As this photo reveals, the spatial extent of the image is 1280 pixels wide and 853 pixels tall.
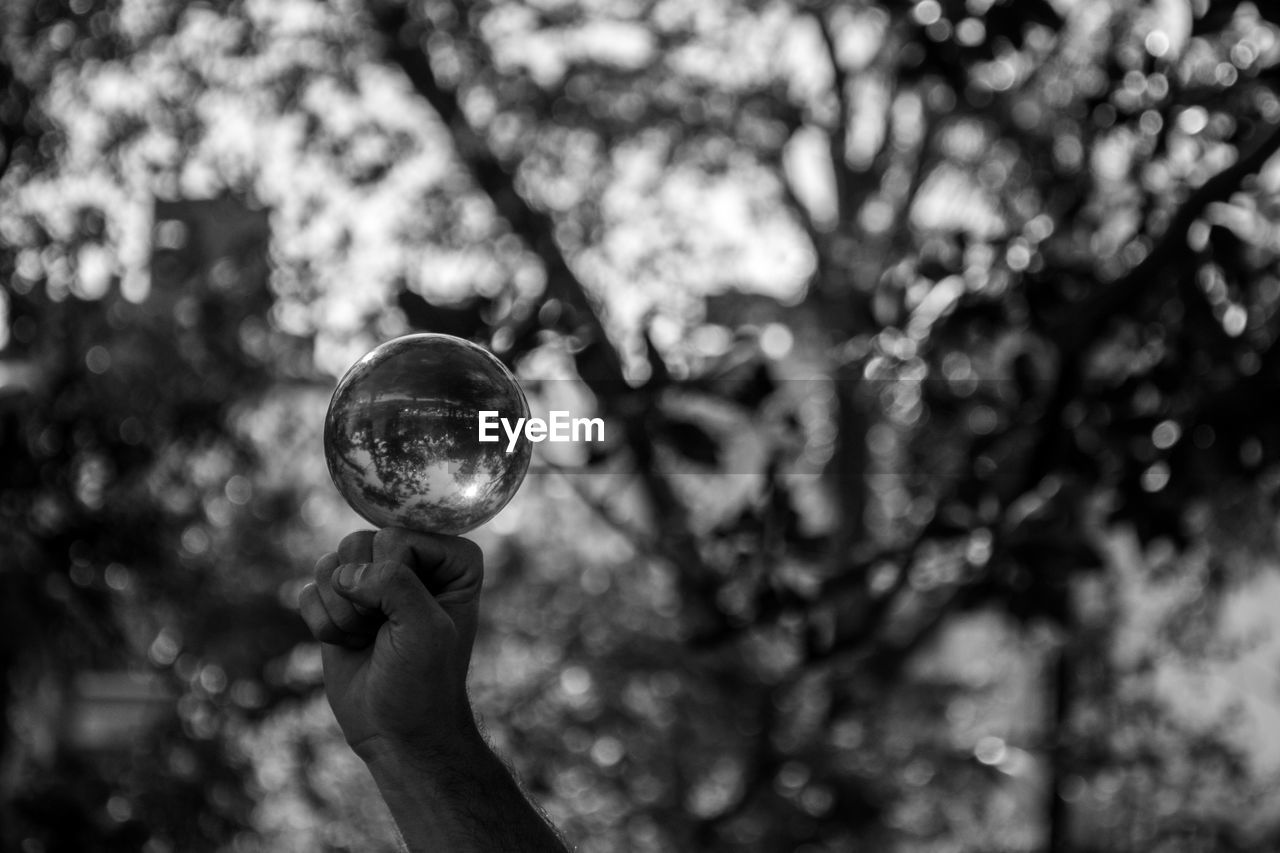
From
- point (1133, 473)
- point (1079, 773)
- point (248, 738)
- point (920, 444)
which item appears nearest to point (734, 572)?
point (1133, 473)

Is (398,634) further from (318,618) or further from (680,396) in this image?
(680,396)

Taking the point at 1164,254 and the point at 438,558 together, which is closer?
the point at 438,558

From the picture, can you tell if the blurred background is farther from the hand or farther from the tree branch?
the hand

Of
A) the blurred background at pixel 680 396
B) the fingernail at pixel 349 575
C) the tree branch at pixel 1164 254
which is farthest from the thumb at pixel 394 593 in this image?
the tree branch at pixel 1164 254

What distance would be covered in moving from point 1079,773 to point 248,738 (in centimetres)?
399

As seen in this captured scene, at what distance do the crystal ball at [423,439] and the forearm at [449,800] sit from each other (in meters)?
0.26

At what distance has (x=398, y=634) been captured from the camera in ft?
5.01

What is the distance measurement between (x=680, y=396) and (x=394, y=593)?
2232 millimetres

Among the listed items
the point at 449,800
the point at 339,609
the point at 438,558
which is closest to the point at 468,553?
the point at 438,558

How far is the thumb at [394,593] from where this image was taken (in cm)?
152

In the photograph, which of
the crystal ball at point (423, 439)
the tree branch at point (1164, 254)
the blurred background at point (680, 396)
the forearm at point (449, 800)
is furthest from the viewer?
the blurred background at point (680, 396)

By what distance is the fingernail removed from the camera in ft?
5.00

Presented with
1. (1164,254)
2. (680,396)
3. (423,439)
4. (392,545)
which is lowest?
(680,396)

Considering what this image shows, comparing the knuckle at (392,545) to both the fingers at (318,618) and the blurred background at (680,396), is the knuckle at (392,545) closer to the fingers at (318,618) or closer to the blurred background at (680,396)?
the fingers at (318,618)
